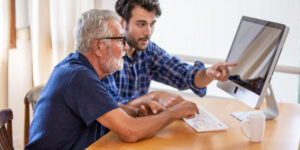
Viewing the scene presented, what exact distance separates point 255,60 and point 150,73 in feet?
2.65

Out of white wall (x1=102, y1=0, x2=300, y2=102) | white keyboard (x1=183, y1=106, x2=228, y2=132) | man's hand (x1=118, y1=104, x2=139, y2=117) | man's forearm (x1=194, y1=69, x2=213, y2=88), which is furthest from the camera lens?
white wall (x1=102, y1=0, x2=300, y2=102)

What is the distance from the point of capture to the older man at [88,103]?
60.1 inches

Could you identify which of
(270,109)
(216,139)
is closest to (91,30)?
(216,139)

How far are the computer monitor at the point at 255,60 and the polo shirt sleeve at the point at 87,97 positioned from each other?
65 centimetres

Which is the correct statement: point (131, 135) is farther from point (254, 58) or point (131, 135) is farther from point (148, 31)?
point (148, 31)

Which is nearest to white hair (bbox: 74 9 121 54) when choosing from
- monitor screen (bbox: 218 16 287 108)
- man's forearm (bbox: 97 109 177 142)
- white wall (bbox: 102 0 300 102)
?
man's forearm (bbox: 97 109 177 142)

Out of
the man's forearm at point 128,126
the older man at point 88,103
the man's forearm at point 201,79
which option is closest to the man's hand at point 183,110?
the older man at point 88,103

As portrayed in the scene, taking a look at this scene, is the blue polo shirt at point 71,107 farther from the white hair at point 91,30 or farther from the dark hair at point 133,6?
the dark hair at point 133,6

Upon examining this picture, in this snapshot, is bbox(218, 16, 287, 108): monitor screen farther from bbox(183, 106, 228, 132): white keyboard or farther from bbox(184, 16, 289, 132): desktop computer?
bbox(183, 106, 228, 132): white keyboard

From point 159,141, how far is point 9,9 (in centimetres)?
183

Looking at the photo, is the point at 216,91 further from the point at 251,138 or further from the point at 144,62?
the point at 251,138

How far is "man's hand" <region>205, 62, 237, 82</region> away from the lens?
6.56 feet

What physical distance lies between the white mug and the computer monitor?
131mm

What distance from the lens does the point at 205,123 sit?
1.80 meters
